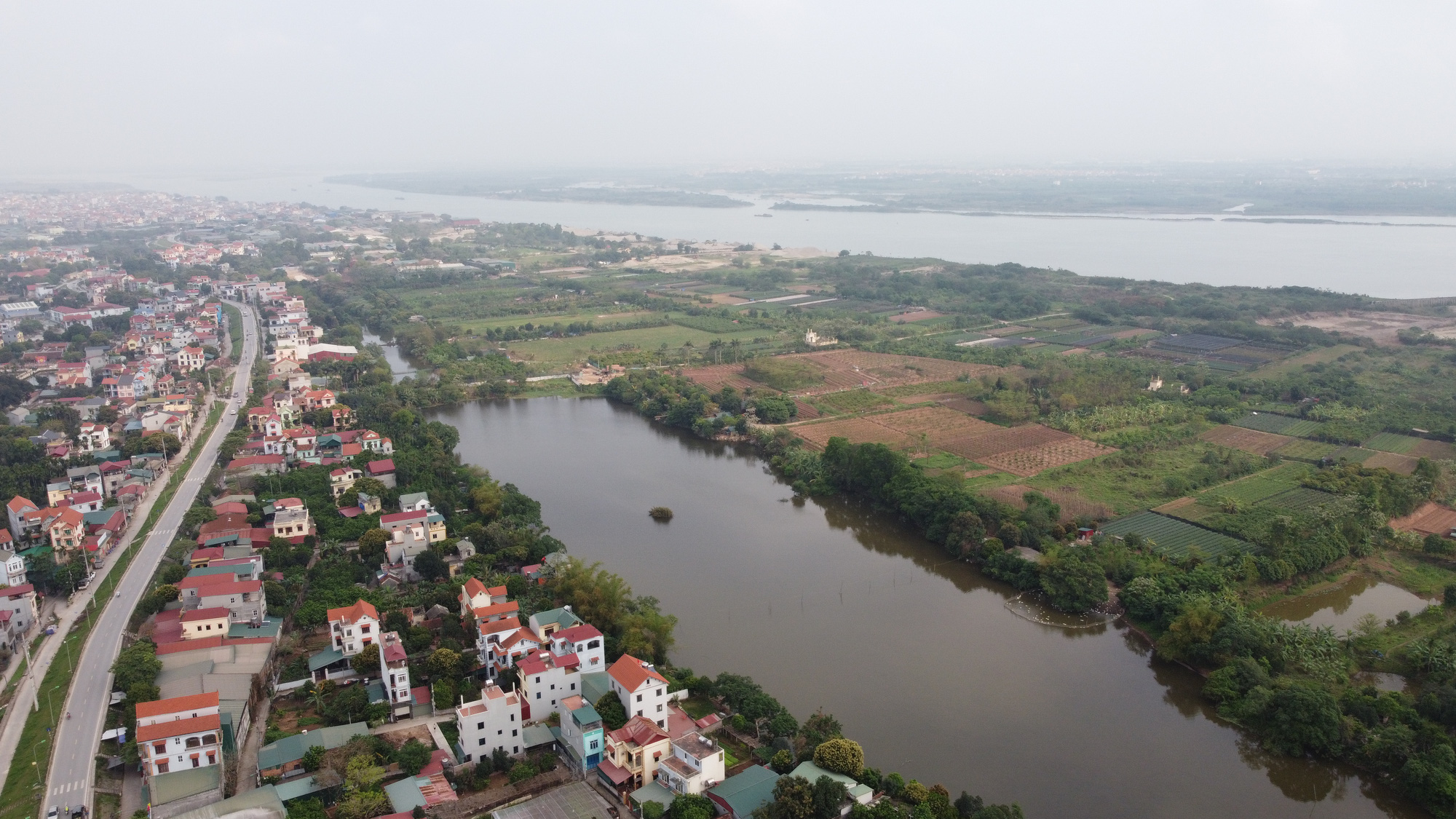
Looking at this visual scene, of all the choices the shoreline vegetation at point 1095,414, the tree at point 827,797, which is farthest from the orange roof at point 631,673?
the shoreline vegetation at point 1095,414

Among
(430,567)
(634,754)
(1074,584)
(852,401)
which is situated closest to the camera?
(634,754)

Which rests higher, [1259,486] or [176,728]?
[176,728]

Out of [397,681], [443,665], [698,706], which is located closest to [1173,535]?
[698,706]

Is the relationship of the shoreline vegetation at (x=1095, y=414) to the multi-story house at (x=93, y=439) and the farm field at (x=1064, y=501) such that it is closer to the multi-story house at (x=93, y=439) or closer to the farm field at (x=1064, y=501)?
the farm field at (x=1064, y=501)

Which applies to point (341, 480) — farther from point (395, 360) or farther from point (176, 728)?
point (395, 360)

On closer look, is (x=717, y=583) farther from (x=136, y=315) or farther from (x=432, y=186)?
(x=432, y=186)

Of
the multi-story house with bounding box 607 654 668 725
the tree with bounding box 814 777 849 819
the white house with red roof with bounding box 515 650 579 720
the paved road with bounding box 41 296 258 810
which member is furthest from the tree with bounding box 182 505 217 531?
the tree with bounding box 814 777 849 819

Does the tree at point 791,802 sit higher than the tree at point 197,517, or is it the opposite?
the tree at point 791,802

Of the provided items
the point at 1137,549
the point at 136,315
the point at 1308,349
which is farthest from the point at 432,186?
the point at 1137,549
